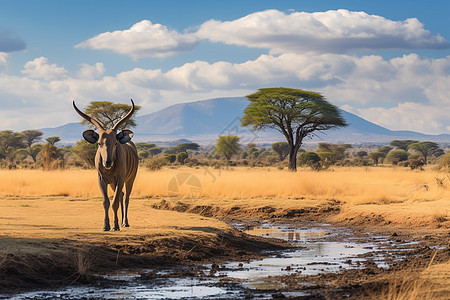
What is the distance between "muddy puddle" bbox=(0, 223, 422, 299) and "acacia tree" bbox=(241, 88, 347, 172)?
25654mm

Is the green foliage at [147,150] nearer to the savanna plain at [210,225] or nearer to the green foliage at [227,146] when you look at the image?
the green foliage at [227,146]

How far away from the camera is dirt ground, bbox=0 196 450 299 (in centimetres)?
907

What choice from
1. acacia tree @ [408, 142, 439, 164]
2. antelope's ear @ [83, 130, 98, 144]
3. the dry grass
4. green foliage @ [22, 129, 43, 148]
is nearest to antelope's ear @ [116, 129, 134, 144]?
antelope's ear @ [83, 130, 98, 144]

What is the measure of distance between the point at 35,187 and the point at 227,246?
15.0 m

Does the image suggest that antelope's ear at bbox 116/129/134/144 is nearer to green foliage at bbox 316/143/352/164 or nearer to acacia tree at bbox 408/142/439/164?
green foliage at bbox 316/143/352/164

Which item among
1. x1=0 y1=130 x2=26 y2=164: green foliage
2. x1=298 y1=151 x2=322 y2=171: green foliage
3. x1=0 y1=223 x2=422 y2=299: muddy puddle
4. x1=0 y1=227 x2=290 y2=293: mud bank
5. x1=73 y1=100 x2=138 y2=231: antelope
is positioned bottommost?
x1=0 y1=223 x2=422 y2=299: muddy puddle

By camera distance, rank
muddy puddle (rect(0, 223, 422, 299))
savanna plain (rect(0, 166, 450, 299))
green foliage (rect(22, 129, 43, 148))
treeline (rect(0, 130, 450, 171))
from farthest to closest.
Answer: green foliage (rect(22, 129, 43, 148)) < treeline (rect(0, 130, 450, 171)) < savanna plain (rect(0, 166, 450, 299)) < muddy puddle (rect(0, 223, 422, 299))

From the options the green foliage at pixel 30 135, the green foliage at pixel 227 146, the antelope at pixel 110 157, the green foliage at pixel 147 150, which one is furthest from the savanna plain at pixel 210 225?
the green foliage at pixel 30 135

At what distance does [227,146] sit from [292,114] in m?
25.9

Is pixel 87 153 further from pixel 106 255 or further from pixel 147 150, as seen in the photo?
pixel 147 150

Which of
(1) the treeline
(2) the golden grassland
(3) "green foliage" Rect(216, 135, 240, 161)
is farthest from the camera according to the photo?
(3) "green foliage" Rect(216, 135, 240, 161)

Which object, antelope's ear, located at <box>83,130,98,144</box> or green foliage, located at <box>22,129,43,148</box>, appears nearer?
antelope's ear, located at <box>83,130,98,144</box>

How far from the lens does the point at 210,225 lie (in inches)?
589

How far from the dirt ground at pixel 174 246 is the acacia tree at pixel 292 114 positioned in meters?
20.4
